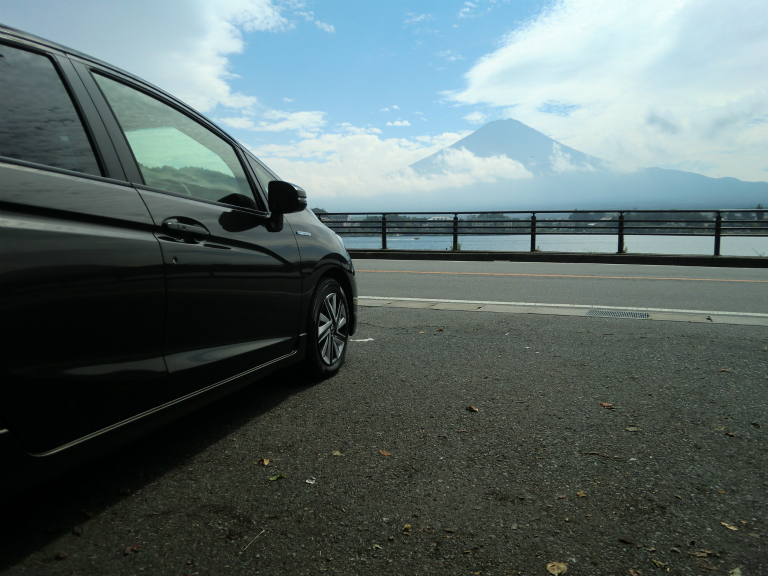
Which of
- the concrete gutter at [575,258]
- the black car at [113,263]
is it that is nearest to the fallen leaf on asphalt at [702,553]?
the black car at [113,263]

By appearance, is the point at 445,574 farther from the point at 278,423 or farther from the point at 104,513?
the point at 278,423

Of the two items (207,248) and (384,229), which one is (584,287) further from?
(384,229)

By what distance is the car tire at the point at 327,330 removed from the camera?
3.69 meters

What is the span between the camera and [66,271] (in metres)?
1.84

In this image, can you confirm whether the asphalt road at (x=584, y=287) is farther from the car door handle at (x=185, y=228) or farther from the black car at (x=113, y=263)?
the car door handle at (x=185, y=228)

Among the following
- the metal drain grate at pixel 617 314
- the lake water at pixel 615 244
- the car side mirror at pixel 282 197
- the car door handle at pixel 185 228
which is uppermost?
the car side mirror at pixel 282 197

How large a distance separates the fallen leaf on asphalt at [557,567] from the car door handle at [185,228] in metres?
1.85

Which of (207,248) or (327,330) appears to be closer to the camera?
(207,248)

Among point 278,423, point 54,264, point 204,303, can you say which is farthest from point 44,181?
point 278,423

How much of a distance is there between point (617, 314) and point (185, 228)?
5358 millimetres

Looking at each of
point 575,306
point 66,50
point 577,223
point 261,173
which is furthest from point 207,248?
point 577,223

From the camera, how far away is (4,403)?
5.39ft

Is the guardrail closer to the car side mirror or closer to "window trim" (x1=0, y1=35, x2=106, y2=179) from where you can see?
the car side mirror

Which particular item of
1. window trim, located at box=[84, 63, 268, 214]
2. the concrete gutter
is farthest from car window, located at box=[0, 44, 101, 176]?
the concrete gutter
